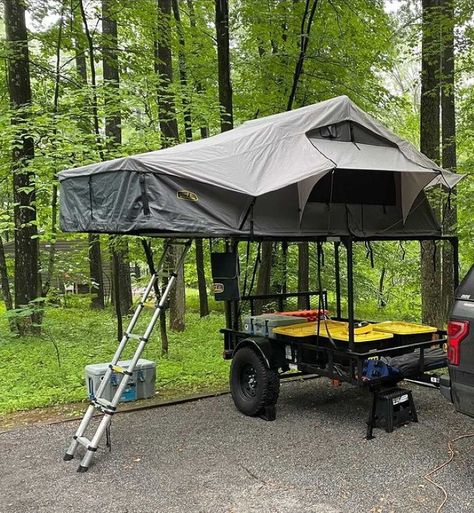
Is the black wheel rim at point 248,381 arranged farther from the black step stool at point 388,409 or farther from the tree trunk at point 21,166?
the tree trunk at point 21,166

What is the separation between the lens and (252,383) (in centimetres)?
545

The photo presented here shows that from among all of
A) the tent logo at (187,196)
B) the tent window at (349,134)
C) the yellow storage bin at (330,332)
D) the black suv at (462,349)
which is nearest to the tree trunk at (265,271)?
the yellow storage bin at (330,332)

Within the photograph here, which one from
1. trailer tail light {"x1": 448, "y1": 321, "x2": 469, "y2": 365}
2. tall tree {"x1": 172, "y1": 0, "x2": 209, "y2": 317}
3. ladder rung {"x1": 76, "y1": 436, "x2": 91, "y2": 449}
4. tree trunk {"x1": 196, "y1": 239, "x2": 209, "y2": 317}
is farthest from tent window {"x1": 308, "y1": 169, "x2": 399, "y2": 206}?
tree trunk {"x1": 196, "y1": 239, "x2": 209, "y2": 317}

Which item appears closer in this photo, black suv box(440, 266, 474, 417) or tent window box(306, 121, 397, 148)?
black suv box(440, 266, 474, 417)

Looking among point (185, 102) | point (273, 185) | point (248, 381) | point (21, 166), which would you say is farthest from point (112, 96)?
point (248, 381)

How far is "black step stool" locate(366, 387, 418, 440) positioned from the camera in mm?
4672

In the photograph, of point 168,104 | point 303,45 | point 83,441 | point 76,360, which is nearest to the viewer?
point 83,441

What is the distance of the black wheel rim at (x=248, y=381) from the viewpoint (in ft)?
17.7

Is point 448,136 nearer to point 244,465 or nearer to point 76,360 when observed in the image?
point 76,360

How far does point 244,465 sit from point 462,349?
1.92 meters

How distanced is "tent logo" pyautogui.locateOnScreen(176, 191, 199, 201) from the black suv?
2.14 meters

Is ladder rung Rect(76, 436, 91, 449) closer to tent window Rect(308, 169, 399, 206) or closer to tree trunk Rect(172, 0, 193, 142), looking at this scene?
tent window Rect(308, 169, 399, 206)

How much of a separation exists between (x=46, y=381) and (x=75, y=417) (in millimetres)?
1595

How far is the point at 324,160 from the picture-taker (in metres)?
4.44
